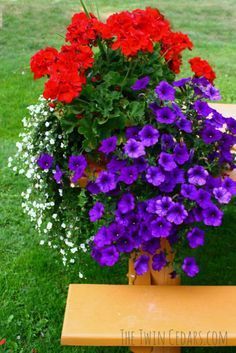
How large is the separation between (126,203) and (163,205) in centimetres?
13

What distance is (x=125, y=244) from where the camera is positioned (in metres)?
1.96

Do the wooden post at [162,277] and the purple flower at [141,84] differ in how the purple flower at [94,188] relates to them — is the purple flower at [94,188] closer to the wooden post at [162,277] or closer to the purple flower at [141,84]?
the wooden post at [162,277]


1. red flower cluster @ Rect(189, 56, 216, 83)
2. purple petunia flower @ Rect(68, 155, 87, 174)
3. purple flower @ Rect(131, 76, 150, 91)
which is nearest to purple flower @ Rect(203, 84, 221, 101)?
red flower cluster @ Rect(189, 56, 216, 83)

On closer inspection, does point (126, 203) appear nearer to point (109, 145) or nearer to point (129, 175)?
point (129, 175)

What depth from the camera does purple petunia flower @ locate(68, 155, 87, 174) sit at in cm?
211

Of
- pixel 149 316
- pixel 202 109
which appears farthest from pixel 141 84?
pixel 149 316

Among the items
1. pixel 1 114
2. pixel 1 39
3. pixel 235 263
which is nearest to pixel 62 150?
pixel 235 263

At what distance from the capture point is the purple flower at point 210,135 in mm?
2080

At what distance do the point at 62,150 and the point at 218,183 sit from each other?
2.29ft

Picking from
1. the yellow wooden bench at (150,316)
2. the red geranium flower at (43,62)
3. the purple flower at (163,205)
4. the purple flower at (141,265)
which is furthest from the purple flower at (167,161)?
the red geranium flower at (43,62)

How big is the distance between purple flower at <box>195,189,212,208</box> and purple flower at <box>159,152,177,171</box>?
0.13m

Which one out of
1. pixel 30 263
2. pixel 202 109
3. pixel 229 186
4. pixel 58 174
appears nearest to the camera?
pixel 229 186

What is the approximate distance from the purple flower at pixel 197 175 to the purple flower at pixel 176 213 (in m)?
0.12

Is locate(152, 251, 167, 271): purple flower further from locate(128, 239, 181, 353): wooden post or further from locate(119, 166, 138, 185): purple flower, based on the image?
locate(119, 166, 138, 185): purple flower
